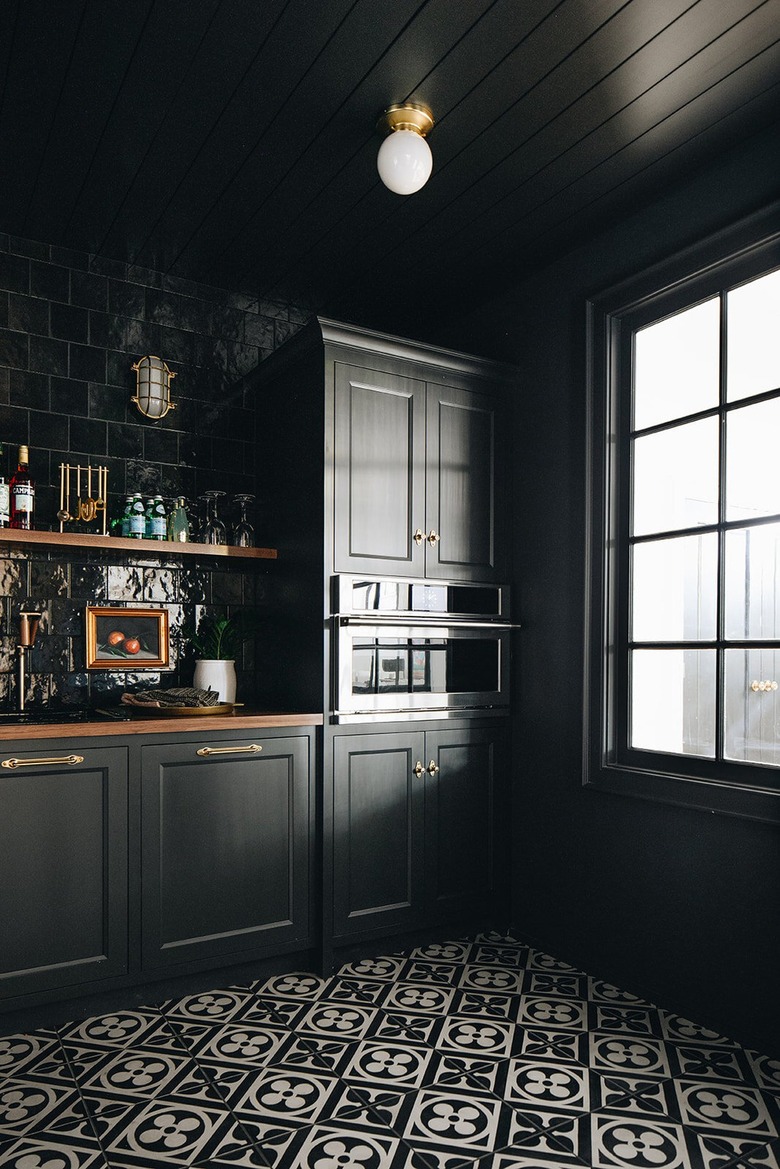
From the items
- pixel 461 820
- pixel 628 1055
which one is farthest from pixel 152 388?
pixel 628 1055

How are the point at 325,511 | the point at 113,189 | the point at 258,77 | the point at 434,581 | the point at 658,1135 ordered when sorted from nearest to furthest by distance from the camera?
the point at 658,1135
the point at 258,77
the point at 113,189
the point at 325,511
the point at 434,581

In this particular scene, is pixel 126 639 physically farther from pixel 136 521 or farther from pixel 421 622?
pixel 421 622

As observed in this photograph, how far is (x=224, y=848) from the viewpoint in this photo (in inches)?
106

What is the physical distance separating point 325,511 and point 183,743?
91 centimetres

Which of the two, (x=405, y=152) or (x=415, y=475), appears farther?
(x=415, y=475)

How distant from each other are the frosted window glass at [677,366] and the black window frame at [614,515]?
4 centimetres

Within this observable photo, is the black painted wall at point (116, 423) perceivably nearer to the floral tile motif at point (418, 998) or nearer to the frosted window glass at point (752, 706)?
the floral tile motif at point (418, 998)

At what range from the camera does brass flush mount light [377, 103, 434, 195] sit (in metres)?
2.17

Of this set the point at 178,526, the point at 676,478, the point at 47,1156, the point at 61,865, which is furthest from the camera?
the point at 178,526

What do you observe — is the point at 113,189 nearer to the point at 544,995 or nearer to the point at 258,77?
the point at 258,77

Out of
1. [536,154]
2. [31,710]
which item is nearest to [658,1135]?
[31,710]

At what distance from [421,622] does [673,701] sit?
3.03 feet

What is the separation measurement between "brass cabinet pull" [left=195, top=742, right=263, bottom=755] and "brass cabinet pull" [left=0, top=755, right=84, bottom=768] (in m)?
0.38

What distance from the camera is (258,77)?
2141 millimetres
